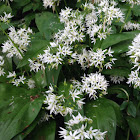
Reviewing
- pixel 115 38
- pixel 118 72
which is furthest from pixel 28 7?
pixel 118 72

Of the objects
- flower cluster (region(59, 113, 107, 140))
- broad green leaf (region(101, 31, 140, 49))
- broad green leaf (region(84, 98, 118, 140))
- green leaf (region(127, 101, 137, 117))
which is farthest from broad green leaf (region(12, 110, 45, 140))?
broad green leaf (region(101, 31, 140, 49))

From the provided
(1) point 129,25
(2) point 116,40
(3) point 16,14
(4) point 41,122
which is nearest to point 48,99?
(4) point 41,122

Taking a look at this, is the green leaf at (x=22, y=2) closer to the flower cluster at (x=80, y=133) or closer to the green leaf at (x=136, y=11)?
the green leaf at (x=136, y=11)

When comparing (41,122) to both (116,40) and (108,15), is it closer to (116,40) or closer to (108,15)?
(116,40)

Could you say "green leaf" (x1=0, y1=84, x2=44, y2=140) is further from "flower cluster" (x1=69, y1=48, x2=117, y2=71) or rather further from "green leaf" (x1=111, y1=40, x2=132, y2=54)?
Result: "green leaf" (x1=111, y1=40, x2=132, y2=54)

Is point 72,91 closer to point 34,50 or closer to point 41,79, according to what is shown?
point 41,79

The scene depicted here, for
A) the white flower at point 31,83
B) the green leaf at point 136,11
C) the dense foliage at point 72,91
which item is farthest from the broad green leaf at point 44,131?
the green leaf at point 136,11

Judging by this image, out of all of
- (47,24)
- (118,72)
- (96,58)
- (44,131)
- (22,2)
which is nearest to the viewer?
(44,131)
